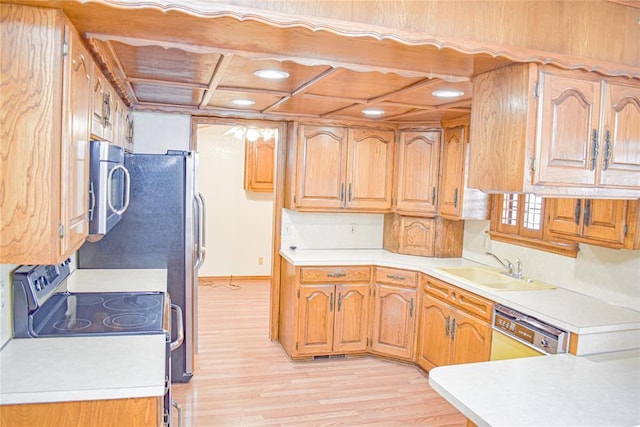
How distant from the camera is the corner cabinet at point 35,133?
146 centimetres

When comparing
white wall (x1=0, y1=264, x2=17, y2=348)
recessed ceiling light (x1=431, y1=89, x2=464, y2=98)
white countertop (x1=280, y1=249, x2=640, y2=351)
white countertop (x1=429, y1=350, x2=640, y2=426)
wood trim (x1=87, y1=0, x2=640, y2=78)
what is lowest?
white countertop (x1=429, y1=350, x2=640, y2=426)

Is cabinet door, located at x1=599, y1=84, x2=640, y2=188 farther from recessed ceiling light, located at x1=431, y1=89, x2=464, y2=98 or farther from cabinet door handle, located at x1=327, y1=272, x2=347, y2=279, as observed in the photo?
cabinet door handle, located at x1=327, y1=272, x2=347, y2=279

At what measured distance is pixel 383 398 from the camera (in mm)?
3553

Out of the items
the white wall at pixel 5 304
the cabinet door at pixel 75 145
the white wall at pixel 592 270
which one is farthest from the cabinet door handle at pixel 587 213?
the white wall at pixel 5 304

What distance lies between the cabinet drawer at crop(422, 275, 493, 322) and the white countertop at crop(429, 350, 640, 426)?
3.54ft

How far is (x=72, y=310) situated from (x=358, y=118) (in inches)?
109

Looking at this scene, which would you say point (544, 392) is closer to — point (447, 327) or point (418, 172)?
point (447, 327)

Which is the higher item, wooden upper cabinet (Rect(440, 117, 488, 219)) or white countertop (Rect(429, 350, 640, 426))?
wooden upper cabinet (Rect(440, 117, 488, 219))

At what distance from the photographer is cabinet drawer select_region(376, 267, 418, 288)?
409cm

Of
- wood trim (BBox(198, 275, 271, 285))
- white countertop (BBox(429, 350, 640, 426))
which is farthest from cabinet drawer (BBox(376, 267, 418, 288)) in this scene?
wood trim (BBox(198, 275, 271, 285))

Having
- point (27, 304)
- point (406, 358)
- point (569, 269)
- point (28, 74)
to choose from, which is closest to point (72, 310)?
point (27, 304)

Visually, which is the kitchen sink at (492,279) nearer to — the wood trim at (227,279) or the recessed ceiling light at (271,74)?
the recessed ceiling light at (271,74)

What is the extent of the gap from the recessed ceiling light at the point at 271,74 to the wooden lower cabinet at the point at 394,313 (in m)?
2.10

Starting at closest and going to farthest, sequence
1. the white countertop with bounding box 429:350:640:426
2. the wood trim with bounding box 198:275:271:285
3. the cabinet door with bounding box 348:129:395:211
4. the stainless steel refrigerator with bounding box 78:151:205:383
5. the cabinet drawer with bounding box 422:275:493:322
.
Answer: the white countertop with bounding box 429:350:640:426, the cabinet drawer with bounding box 422:275:493:322, the stainless steel refrigerator with bounding box 78:151:205:383, the cabinet door with bounding box 348:129:395:211, the wood trim with bounding box 198:275:271:285
